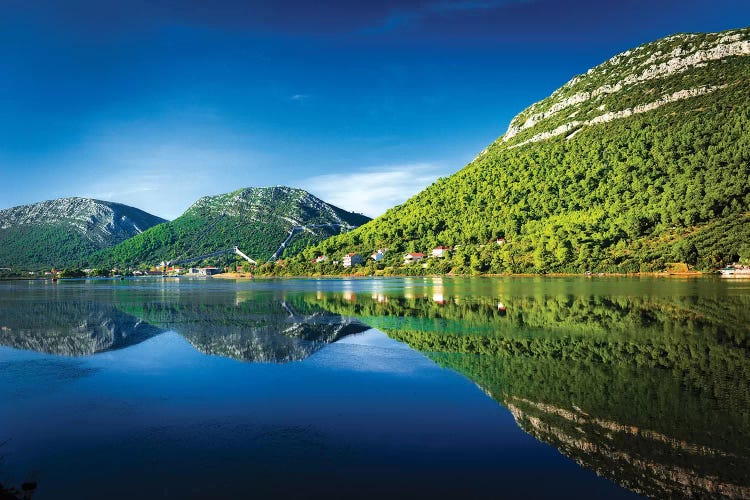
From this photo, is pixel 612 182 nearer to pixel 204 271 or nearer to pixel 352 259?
pixel 352 259

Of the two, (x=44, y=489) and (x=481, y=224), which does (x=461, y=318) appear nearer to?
(x=44, y=489)

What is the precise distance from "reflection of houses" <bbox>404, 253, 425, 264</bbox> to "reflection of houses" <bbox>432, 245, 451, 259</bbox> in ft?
11.7

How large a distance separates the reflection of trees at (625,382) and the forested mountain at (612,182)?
58.1m

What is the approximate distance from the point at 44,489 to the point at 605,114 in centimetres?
14381

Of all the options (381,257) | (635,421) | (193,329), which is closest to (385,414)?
(635,421)

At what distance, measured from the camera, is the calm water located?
6.95m

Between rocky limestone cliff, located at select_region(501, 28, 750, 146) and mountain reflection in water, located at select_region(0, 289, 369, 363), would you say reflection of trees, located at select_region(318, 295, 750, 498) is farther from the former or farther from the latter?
rocky limestone cliff, located at select_region(501, 28, 750, 146)

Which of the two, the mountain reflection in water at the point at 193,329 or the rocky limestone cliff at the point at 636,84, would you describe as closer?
the mountain reflection in water at the point at 193,329

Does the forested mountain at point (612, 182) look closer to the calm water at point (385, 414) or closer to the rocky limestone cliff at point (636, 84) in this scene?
the rocky limestone cliff at point (636, 84)

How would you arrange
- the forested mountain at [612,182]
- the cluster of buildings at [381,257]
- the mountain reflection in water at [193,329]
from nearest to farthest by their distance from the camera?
the mountain reflection in water at [193,329]
the forested mountain at [612,182]
the cluster of buildings at [381,257]

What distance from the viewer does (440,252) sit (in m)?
114

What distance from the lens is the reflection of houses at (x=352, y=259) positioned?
126312 mm

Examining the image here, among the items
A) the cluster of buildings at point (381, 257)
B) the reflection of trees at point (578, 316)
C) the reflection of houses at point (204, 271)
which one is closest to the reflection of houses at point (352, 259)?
the cluster of buildings at point (381, 257)

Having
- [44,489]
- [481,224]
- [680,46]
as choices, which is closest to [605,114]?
[680,46]
